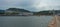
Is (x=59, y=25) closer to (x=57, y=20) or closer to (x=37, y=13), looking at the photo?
(x=57, y=20)

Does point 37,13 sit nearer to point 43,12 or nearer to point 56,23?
point 43,12

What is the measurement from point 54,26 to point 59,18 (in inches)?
29.8

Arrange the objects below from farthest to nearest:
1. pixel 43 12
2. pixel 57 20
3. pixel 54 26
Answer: pixel 43 12
pixel 57 20
pixel 54 26

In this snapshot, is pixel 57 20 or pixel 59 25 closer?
pixel 59 25

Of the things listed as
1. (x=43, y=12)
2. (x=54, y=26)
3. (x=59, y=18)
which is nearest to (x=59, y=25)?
(x=54, y=26)

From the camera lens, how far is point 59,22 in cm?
507

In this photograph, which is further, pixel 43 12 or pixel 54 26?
pixel 43 12

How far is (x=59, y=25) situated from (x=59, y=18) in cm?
68

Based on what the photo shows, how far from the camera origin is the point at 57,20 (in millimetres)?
5219

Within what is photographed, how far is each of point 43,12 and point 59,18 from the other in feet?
19.0

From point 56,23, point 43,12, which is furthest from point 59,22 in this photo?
point 43,12

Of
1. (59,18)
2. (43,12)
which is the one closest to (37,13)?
(43,12)

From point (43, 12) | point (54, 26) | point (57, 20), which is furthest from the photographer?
point (43, 12)

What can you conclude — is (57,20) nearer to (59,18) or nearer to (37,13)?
Result: (59,18)
